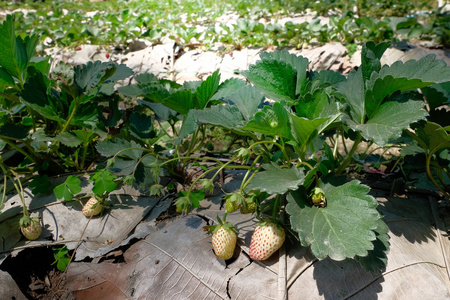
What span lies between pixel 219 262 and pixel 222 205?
380 millimetres

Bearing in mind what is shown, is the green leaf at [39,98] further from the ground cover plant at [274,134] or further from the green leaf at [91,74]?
the green leaf at [91,74]

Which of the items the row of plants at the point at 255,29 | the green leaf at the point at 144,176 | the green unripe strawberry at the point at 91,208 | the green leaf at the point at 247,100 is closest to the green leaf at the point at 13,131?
the green unripe strawberry at the point at 91,208

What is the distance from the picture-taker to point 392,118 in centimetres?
119

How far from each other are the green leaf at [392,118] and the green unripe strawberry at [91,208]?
48.6 inches

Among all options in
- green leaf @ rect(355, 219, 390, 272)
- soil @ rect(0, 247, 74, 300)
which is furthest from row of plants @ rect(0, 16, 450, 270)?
soil @ rect(0, 247, 74, 300)

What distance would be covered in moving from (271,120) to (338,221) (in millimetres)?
420

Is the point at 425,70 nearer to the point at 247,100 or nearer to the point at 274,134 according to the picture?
the point at 274,134

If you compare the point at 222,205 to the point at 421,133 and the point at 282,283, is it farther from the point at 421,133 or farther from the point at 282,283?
the point at 421,133

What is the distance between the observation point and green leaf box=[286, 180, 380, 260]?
1.06m

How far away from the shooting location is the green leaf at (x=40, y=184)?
5.98 feet

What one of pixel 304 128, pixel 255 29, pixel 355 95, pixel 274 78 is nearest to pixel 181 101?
pixel 274 78

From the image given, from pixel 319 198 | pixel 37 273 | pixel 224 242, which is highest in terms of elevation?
pixel 319 198

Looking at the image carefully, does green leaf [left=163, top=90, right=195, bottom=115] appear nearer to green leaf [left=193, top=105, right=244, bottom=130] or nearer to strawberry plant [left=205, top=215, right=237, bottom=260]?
green leaf [left=193, top=105, right=244, bottom=130]

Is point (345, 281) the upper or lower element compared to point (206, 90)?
lower
